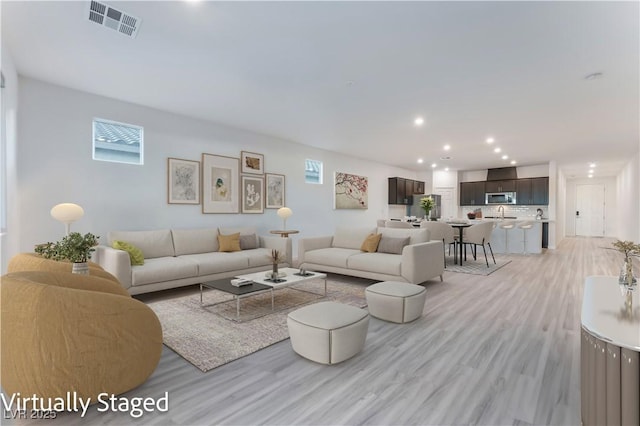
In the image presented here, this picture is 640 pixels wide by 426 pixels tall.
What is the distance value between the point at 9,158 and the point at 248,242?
3.22 metres

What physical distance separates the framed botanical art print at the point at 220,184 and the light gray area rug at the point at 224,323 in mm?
1840

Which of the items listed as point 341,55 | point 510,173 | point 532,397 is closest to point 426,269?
point 532,397

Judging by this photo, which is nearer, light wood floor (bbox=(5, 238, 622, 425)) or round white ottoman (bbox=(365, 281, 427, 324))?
light wood floor (bbox=(5, 238, 622, 425))

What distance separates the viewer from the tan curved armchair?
1.62m

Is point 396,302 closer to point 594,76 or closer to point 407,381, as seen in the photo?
point 407,381

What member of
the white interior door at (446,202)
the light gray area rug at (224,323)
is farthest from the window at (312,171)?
the white interior door at (446,202)

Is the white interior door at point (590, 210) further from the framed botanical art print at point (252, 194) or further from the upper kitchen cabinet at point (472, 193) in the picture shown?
the framed botanical art print at point (252, 194)

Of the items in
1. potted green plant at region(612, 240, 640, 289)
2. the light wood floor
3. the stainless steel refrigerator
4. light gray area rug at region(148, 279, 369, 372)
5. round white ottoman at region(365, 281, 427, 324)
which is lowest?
the light wood floor

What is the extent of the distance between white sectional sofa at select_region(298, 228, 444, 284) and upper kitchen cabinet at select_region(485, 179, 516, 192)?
709 centimetres

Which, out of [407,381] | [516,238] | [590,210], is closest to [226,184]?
[407,381]

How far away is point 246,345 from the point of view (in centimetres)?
262

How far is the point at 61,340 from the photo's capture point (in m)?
1.65

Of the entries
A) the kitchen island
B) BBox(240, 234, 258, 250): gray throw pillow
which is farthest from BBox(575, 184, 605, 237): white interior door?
BBox(240, 234, 258, 250): gray throw pillow

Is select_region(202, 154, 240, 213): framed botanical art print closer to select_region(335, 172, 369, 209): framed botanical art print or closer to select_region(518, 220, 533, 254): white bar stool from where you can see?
select_region(335, 172, 369, 209): framed botanical art print
